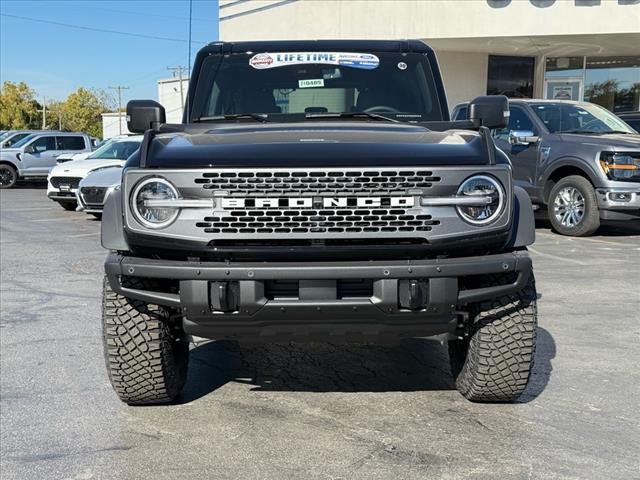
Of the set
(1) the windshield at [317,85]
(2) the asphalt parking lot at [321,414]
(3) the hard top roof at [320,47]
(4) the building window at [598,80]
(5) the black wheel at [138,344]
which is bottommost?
(2) the asphalt parking lot at [321,414]

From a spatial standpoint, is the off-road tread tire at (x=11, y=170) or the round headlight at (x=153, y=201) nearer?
the round headlight at (x=153, y=201)

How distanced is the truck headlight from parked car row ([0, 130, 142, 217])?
21.4ft

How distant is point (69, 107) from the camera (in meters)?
94.4

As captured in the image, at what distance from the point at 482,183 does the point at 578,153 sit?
713cm

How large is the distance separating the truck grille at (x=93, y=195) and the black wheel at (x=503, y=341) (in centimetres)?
958

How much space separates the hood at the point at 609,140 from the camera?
Answer: 9.24 metres

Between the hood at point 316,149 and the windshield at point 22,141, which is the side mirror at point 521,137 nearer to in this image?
the hood at point 316,149

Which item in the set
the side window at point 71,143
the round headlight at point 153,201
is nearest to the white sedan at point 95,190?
the round headlight at point 153,201

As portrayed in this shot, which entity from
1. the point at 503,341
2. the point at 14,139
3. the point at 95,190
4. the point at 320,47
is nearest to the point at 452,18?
the point at 95,190

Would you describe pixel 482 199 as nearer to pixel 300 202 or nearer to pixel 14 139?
pixel 300 202

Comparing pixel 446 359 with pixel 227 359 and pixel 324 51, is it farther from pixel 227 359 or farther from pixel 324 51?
pixel 324 51

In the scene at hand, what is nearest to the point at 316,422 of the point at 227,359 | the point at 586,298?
the point at 227,359

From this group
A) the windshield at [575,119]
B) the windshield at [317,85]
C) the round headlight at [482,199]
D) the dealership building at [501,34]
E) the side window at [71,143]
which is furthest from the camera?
the side window at [71,143]

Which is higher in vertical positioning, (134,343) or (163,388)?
(134,343)
